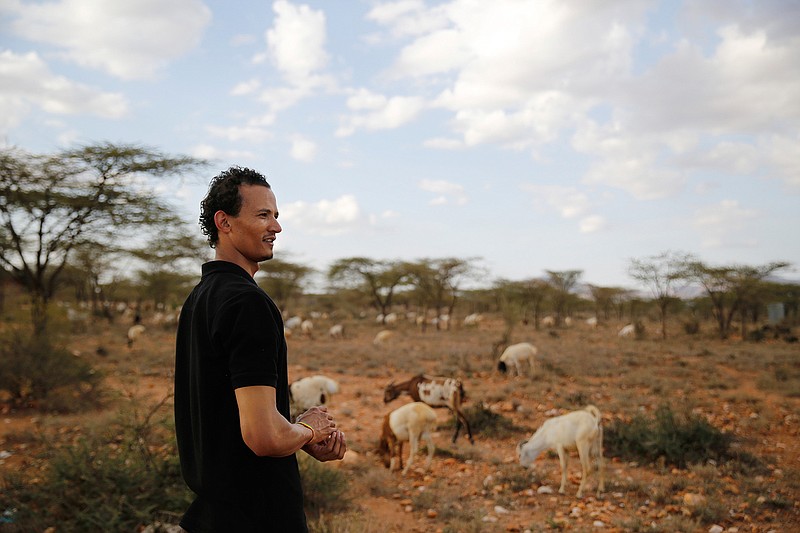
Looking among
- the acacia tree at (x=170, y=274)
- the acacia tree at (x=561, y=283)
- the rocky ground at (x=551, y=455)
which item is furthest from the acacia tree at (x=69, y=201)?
the acacia tree at (x=561, y=283)

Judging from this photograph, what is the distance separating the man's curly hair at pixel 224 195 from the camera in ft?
5.50

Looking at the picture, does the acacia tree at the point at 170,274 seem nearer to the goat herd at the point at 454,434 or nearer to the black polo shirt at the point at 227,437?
the goat herd at the point at 454,434

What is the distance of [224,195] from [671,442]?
7.14 metres

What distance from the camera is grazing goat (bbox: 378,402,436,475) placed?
22.0ft

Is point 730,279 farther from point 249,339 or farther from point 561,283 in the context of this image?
point 249,339

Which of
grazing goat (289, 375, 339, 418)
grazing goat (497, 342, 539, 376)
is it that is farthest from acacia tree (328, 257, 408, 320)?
grazing goat (289, 375, 339, 418)

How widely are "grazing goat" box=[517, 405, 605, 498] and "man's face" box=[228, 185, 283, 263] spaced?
523cm

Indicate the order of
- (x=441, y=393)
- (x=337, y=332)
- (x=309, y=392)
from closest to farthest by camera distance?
(x=441, y=393) < (x=309, y=392) < (x=337, y=332)

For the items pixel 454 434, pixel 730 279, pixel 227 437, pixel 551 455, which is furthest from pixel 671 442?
pixel 730 279

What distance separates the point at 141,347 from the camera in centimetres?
1741

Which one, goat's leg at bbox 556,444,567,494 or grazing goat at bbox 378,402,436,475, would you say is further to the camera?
grazing goat at bbox 378,402,436,475

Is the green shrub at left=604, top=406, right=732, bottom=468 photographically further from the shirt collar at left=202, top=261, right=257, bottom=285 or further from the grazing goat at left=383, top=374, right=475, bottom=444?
the shirt collar at left=202, top=261, right=257, bottom=285

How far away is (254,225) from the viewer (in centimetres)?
168

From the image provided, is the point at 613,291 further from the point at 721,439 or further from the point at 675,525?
the point at 675,525
